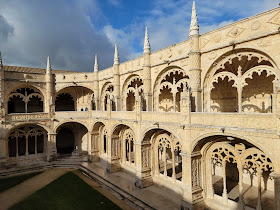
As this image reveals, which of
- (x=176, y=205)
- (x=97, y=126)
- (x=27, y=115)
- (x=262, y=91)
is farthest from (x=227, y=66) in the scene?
(x=27, y=115)

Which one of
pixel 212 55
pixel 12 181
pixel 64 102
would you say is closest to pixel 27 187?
pixel 12 181

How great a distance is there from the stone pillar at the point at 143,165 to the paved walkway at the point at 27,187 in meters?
8.78

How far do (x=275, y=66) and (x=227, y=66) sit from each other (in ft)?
16.2

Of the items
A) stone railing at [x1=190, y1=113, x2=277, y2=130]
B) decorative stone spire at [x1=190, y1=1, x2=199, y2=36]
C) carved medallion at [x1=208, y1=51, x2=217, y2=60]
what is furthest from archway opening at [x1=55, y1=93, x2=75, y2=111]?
stone railing at [x1=190, y1=113, x2=277, y2=130]

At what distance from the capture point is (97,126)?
2356 cm

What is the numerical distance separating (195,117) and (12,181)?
18233 millimetres

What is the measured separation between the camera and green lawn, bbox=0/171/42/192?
1706 cm

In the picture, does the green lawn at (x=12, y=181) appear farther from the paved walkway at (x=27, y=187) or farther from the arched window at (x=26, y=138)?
the arched window at (x=26, y=138)

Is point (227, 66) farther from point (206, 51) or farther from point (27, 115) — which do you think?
point (27, 115)

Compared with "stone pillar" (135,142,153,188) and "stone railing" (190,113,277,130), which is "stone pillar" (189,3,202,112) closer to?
"stone railing" (190,113,277,130)

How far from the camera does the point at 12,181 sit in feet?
59.8

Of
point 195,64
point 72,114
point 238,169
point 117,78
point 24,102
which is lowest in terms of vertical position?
point 238,169

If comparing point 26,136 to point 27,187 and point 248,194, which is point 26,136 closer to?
point 27,187

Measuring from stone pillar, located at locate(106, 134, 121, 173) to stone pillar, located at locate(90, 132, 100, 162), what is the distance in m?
3.87
